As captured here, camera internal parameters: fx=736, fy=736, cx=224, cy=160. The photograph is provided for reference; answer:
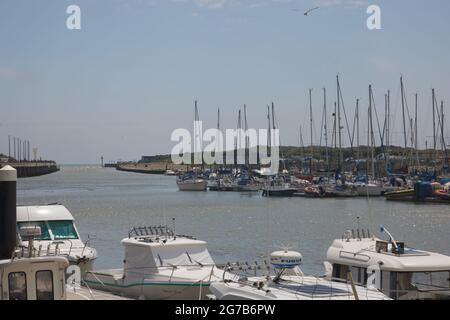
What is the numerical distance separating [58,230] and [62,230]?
0.53 feet

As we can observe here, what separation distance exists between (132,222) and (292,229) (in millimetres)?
14408

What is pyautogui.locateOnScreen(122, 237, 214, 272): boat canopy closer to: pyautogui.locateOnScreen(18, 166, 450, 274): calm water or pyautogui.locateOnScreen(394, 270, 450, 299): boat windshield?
pyautogui.locateOnScreen(18, 166, 450, 274): calm water

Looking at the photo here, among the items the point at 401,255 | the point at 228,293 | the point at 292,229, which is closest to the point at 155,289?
the point at 228,293

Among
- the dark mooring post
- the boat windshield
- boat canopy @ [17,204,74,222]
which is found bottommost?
the boat windshield

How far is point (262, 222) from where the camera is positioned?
5869 cm

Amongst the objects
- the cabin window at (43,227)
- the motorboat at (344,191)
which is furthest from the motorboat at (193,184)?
the cabin window at (43,227)

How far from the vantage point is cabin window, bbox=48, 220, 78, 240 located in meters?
26.1

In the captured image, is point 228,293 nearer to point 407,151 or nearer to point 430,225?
point 430,225

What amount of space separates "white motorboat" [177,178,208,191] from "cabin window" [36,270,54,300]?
3955 inches

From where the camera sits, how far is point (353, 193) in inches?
3553

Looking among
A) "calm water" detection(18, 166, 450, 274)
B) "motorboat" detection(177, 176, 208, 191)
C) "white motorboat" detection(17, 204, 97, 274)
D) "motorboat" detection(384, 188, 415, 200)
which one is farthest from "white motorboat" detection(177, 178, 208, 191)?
"white motorboat" detection(17, 204, 97, 274)

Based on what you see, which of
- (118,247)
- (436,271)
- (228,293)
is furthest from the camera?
(118,247)

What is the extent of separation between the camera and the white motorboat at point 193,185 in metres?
114
